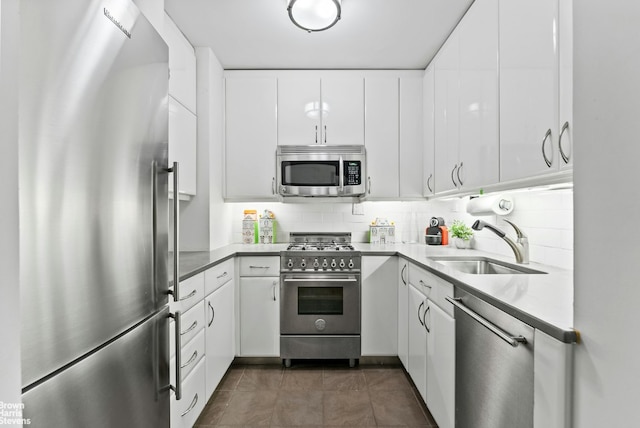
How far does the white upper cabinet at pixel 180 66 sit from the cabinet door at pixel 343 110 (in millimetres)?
1087

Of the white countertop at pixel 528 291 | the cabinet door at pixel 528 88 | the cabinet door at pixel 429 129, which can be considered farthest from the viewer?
the cabinet door at pixel 429 129

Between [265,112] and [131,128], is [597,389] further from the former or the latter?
[265,112]

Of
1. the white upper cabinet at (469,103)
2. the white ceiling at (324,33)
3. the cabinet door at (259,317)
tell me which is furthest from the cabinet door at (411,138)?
the cabinet door at (259,317)

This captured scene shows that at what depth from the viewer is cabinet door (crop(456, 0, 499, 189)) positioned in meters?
1.81

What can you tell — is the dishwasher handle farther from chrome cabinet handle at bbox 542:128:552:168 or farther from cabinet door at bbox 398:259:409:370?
cabinet door at bbox 398:259:409:370

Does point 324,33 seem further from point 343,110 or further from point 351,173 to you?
point 351,173

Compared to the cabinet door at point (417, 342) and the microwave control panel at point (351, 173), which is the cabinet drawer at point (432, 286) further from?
the microwave control panel at point (351, 173)

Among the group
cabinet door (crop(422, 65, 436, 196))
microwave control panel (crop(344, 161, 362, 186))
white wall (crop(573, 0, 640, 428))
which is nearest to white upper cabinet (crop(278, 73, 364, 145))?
microwave control panel (crop(344, 161, 362, 186))

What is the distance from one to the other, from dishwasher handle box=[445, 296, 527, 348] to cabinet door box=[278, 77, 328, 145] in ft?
6.48

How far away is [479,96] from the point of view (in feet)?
6.46

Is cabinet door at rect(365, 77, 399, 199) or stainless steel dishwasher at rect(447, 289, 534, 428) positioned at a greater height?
cabinet door at rect(365, 77, 399, 199)

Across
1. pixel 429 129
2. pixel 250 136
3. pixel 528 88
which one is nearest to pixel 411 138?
pixel 429 129

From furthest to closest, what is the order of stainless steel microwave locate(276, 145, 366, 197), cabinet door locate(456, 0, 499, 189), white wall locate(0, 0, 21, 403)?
stainless steel microwave locate(276, 145, 366, 197), cabinet door locate(456, 0, 499, 189), white wall locate(0, 0, 21, 403)

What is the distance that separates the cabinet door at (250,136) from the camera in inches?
120
